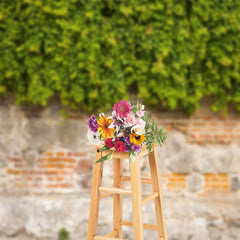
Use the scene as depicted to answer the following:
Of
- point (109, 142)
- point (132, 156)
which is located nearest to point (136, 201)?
point (132, 156)

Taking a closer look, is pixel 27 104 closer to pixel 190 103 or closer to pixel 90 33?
pixel 90 33

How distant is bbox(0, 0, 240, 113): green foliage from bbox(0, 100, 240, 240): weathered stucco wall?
257 millimetres

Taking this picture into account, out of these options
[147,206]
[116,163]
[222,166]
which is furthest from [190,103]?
[116,163]

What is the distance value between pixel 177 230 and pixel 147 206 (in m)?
0.36

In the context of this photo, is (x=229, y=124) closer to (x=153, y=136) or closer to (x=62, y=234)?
(x=153, y=136)

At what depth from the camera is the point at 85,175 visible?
339 cm

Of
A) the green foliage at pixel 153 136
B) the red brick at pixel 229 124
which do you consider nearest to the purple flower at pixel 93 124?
the green foliage at pixel 153 136

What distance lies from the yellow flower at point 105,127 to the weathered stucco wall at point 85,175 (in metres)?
1.54

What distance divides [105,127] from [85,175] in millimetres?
1643

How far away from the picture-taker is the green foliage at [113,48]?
3209 millimetres

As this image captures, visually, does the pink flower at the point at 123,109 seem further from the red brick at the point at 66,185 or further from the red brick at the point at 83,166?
the red brick at the point at 66,185

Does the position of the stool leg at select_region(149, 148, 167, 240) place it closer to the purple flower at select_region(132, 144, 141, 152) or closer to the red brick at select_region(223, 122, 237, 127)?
the purple flower at select_region(132, 144, 141, 152)

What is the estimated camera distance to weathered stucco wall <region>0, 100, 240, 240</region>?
332 centimetres

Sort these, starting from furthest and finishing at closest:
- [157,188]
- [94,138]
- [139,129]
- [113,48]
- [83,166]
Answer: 1. [83,166]
2. [113,48]
3. [157,188]
4. [94,138]
5. [139,129]
